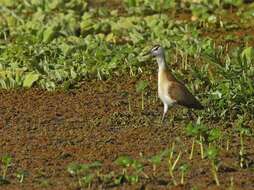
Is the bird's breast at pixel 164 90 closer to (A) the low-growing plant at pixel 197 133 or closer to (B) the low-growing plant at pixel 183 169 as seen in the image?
(A) the low-growing plant at pixel 197 133

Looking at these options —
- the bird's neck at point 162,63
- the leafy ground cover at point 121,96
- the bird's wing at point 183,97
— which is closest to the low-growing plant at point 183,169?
the leafy ground cover at point 121,96

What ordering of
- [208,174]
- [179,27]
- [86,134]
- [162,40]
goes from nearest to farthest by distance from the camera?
[208,174] < [86,134] < [162,40] < [179,27]

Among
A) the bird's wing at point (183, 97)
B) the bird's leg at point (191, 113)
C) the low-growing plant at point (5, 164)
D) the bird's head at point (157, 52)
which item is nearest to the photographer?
the low-growing plant at point (5, 164)

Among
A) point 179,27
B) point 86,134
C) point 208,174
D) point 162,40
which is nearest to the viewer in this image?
point 208,174

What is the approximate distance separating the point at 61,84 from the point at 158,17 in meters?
3.26

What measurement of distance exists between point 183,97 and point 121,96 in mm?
1419

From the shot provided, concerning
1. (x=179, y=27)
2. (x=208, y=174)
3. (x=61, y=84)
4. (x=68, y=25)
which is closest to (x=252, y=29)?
(x=179, y=27)

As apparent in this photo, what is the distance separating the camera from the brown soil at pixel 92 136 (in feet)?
28.2

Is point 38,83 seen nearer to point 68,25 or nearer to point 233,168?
point 68,25

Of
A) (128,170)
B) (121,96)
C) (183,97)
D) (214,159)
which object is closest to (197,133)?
(214,159)

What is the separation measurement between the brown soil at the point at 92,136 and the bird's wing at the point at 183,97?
0.82 feet

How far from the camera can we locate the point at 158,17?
14570 millimetres

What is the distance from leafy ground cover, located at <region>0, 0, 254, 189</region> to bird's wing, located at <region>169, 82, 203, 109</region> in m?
0.22

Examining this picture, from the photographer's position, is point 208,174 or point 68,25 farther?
point 68,25
